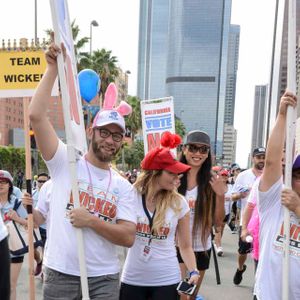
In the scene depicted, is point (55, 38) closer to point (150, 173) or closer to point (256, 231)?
point (150, 173)

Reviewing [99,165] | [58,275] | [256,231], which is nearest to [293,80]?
[99,165]

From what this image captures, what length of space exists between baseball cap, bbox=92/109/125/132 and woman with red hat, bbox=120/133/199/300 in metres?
0.59

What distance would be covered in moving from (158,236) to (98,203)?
27.8 inches

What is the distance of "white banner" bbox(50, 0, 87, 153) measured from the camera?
2.10 m

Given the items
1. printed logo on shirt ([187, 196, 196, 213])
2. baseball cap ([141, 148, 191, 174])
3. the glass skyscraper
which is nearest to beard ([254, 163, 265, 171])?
printed logo on shirt ([187, 196, 196, 213])

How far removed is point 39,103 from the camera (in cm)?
224

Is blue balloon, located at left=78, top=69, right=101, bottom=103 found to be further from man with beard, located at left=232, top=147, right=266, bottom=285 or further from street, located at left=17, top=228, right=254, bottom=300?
man with beard, located at left=232, top=147, right=266, bottom=285

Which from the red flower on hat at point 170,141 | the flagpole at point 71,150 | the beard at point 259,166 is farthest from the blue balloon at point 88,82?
the beard at point 259,166

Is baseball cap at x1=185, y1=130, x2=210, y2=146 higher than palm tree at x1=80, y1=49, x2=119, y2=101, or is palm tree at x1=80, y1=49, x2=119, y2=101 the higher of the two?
palm tree at x1=80, y1=49, x2=119, y2=101

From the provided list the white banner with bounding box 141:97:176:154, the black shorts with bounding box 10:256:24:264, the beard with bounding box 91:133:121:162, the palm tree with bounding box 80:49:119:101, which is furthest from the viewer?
the palm tree with bounding box 80:49:119:101

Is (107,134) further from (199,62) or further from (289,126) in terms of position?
(199,62)

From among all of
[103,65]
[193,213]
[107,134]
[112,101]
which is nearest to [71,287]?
[107,134]

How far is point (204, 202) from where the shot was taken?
3885mm

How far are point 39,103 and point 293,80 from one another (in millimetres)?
1489
